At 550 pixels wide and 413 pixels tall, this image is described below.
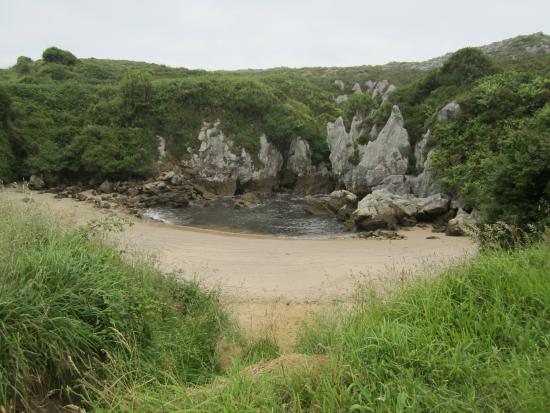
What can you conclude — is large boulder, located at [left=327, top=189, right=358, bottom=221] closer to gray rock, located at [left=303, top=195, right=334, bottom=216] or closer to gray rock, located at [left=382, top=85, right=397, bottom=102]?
gray rock, located at [left=303, top=195, right=334, bottom=216]

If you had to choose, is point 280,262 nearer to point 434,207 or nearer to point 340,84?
point 434,207

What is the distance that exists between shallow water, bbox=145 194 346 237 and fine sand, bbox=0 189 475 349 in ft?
7.16

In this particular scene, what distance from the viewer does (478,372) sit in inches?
141

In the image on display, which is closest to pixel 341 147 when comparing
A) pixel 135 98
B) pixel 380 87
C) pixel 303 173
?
pixel 303 173

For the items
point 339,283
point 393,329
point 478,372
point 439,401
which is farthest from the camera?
point 339,283

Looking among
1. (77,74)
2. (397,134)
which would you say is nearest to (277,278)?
(397,134)

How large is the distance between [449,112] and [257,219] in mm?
17803

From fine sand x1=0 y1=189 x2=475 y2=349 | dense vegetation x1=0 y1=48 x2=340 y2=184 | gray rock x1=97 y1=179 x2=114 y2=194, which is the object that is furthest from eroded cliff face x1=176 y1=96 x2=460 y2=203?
fine sand x1=0 y1=189 x2=475 y2=349

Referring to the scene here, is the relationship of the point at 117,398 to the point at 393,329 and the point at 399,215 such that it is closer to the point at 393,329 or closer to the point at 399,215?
the point at 393,329

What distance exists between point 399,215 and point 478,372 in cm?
2317

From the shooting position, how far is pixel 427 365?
147 inches

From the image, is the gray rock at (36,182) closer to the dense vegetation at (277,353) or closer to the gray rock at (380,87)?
the dense vegetation at (277,353)

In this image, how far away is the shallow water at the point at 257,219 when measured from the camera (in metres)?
27.2

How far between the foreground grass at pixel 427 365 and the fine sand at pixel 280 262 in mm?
2155
